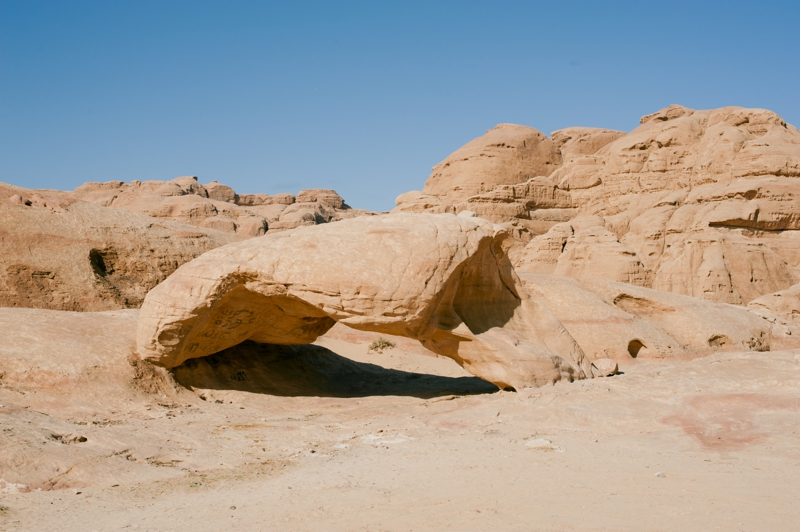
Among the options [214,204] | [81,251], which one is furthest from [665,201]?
[214,204]

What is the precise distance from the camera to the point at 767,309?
56.3 ft

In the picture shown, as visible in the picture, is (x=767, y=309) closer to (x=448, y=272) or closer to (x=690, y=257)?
(x=690, y=257)

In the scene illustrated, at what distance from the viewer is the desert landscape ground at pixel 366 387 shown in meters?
5.06

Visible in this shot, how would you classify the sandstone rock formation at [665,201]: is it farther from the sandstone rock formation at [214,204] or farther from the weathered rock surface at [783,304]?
the sandstone rock formation at [214,204]

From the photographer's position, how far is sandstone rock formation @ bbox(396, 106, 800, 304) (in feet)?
75.7

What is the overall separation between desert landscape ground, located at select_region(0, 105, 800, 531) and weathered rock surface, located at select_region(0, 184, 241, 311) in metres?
0.04

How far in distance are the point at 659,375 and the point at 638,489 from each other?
4119mm

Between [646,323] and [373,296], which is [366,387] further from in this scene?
[646,323]

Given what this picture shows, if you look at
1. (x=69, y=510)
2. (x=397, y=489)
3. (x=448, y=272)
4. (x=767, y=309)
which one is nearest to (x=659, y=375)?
(x=448, y=272)

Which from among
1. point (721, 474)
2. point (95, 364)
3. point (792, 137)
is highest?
point (792, 137)

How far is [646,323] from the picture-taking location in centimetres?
1372

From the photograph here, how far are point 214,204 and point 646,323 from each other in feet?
121

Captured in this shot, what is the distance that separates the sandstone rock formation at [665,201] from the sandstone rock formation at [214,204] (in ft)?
31.6

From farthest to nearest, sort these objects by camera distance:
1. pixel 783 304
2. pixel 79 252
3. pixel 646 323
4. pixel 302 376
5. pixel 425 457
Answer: pixel 783 304
pixel 646 323
pixel 79 252
pixel 302 376
pixel 425 457
